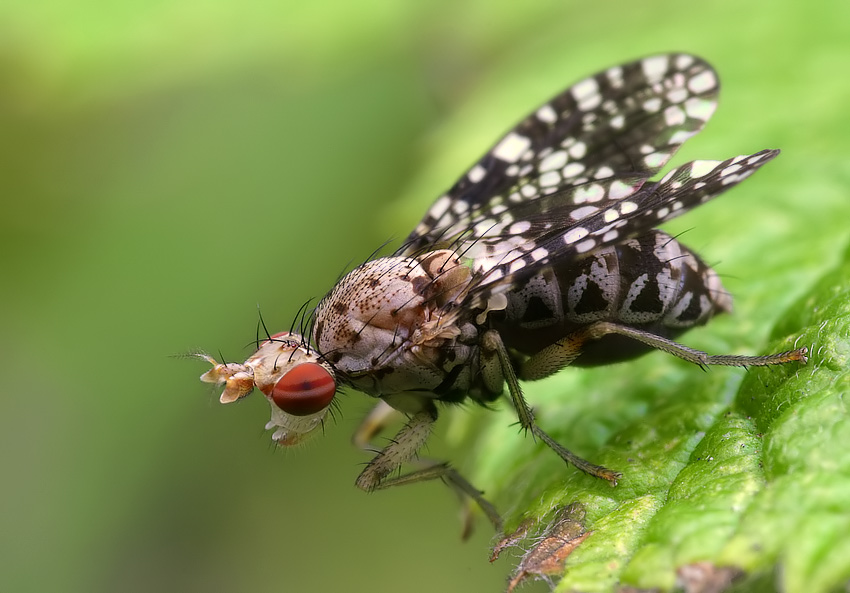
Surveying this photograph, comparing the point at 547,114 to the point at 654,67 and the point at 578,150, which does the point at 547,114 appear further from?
the point at 654,67

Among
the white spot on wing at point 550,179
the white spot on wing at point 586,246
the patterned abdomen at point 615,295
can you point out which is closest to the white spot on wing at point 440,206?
the white spot on wing at point 550,179

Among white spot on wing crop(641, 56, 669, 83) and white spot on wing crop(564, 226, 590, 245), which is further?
white spot on wing crop(641, 56, 669, 83)

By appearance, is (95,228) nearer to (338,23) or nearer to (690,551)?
(338,23)

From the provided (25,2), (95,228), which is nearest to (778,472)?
(25,2)

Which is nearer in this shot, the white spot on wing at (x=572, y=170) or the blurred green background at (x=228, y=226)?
the white spot on wing at (x=572, y=170)

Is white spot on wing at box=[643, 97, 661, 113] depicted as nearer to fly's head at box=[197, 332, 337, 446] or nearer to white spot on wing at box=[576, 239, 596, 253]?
white spot on wing at box=[576, 239, 596, 253]

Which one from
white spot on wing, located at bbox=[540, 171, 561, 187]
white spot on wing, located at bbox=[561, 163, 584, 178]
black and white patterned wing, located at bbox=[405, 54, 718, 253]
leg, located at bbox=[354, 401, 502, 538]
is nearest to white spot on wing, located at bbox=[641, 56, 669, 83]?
black and white patterned wing, located at bbox=[405, 54, 718, 253]

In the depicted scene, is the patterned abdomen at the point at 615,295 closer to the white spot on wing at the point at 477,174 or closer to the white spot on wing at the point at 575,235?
the white spot on wing at the point at 575,235
